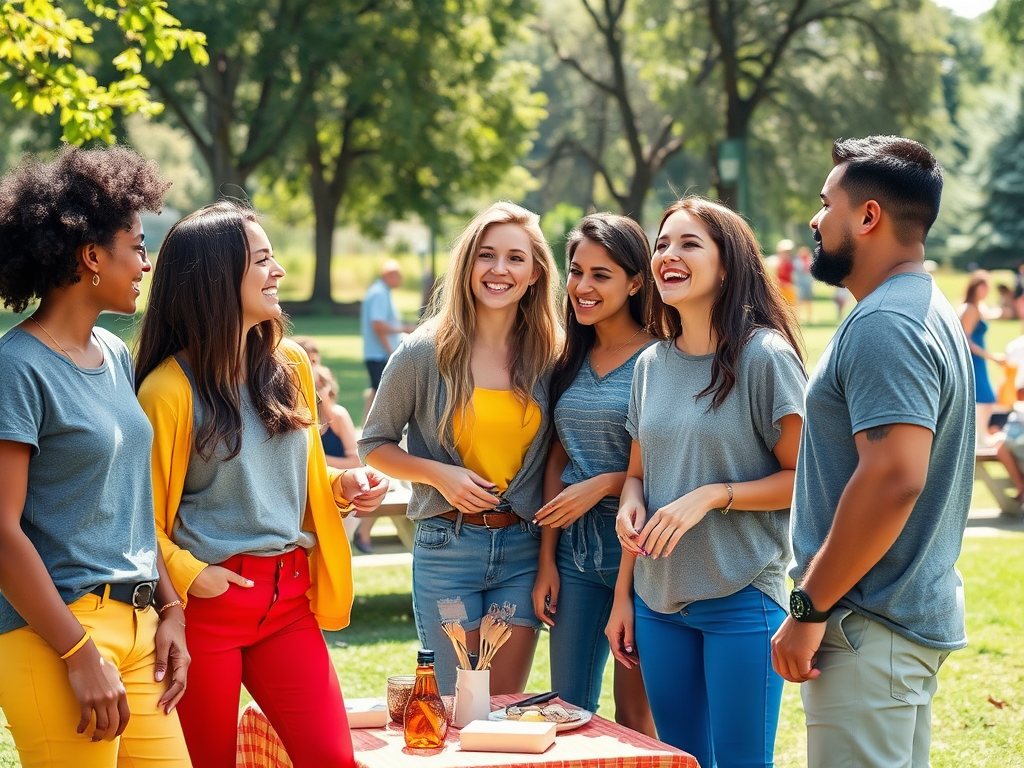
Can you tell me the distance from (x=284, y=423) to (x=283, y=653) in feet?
2.11

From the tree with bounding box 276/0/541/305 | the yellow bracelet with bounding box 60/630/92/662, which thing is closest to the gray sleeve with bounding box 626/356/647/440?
the yellow bracelet with bounding box 60/630/92/662

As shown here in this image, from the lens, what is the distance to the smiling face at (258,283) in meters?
3.23

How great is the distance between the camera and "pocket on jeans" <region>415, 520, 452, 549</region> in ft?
12.7

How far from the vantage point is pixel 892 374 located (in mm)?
2453

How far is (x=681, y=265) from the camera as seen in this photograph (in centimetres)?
354

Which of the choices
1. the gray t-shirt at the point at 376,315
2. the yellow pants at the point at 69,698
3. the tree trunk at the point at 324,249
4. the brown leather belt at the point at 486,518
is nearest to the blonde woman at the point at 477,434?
the brown leather belt at the point at 486,518

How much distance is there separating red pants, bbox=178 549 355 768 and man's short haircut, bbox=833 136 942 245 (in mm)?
1821

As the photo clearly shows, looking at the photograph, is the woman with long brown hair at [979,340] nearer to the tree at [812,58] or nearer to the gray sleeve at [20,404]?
the gray sleeve at [20,404]

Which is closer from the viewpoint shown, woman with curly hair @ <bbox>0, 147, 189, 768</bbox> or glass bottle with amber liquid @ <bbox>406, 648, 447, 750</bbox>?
woman with curly hair @ <bbox>0, 147, 189, 768</bbox>

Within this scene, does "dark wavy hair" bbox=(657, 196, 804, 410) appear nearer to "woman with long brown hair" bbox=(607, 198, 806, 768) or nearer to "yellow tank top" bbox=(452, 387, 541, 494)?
"woman with long brown hair" bbox=(607, 198, 806, 768)

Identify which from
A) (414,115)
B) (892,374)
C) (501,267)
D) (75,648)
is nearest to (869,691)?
(892,374)

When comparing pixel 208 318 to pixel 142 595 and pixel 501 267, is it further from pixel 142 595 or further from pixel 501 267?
pixel 501 267

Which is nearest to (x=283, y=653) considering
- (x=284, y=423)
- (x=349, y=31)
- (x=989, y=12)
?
(x=284, y=423)

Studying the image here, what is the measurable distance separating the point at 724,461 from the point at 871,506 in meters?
0.96
